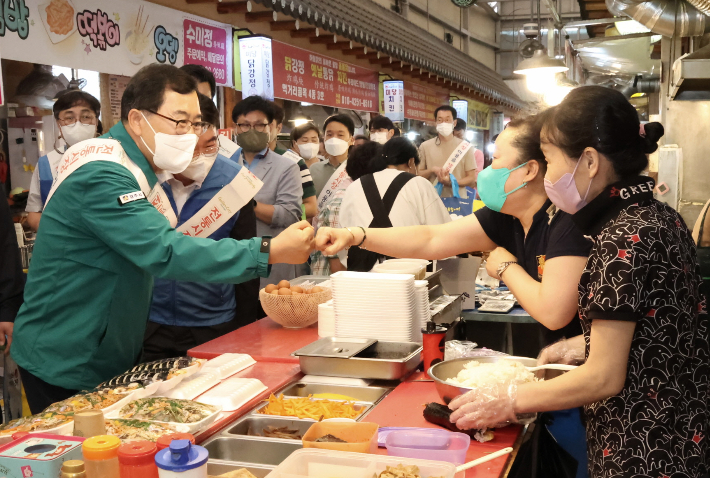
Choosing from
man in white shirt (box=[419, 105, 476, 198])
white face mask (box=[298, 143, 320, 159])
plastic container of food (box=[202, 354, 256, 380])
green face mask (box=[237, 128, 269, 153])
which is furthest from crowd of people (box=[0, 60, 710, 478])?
man in white shirt (box=[419, 105, 476, 198])

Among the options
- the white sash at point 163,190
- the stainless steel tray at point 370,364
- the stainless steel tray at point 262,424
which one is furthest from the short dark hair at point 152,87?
the stainless steel tray at point 262,424

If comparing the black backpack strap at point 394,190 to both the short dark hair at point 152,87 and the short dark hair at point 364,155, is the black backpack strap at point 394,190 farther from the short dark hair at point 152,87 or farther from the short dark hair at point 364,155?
the short dark hair at point 152,87

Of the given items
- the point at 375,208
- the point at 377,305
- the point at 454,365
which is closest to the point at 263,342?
the point at 377,305

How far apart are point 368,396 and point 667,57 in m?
7.76

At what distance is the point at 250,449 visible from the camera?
216 centimetres

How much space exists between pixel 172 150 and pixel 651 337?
1.95 m

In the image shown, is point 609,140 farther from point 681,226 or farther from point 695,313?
point 695,313

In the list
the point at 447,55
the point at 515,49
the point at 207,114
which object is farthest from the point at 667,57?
the point at 515,49

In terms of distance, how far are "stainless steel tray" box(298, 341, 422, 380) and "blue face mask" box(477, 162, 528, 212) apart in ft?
2.28

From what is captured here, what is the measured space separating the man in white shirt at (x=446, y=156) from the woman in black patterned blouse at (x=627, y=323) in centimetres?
588

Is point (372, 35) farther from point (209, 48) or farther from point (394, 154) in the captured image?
point (394, 154)

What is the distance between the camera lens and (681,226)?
80.4 inches

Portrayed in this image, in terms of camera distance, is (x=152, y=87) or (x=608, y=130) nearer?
(x=608, y=130)

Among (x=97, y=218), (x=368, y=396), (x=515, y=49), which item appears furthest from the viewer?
(x=515, y=49)
